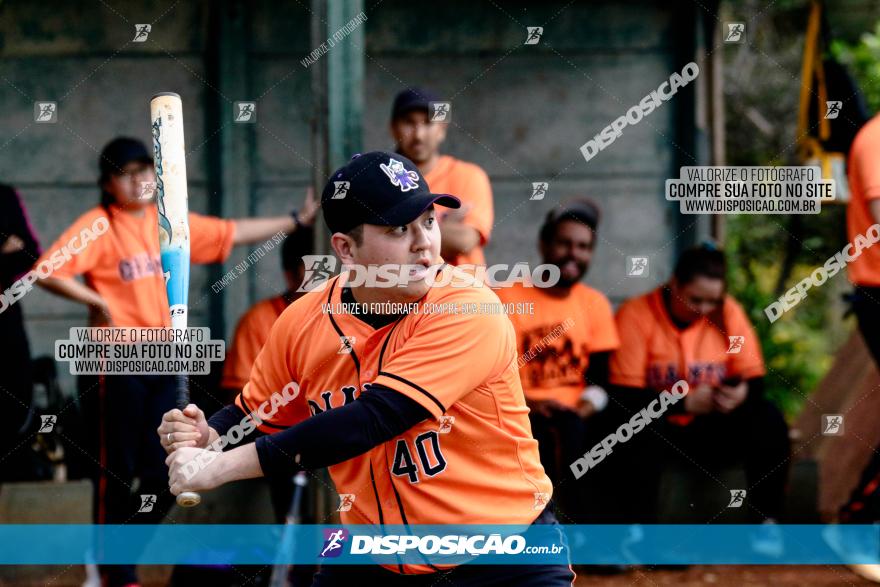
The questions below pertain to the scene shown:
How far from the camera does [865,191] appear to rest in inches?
176

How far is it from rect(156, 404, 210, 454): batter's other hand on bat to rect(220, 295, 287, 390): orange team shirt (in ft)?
7.07

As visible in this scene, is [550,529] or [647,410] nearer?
[550,529]

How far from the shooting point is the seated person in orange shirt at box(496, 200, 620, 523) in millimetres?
4930

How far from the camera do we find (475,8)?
239 inches

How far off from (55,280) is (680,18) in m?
3.41

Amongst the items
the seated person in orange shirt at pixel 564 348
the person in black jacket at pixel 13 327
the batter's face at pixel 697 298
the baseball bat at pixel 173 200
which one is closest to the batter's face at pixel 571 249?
the seated person in orange shirt at pixel 564 348

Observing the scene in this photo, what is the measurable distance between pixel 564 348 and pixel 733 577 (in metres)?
1.24

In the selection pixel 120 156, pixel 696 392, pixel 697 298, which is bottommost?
pixel 696 392

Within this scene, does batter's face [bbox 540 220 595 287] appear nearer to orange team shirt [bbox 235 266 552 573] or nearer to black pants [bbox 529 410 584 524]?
black pants [bbox 529 410 584 524]

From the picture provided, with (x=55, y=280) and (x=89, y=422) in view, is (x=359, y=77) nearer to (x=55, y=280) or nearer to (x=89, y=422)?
(x=55, y=280)

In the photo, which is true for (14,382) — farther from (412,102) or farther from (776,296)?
(776,296)

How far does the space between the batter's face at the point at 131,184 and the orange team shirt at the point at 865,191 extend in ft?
9.04

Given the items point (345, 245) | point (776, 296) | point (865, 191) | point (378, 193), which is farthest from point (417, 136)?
point (776, 296)

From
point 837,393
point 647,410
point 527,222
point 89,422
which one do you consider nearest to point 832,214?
point 837,393
